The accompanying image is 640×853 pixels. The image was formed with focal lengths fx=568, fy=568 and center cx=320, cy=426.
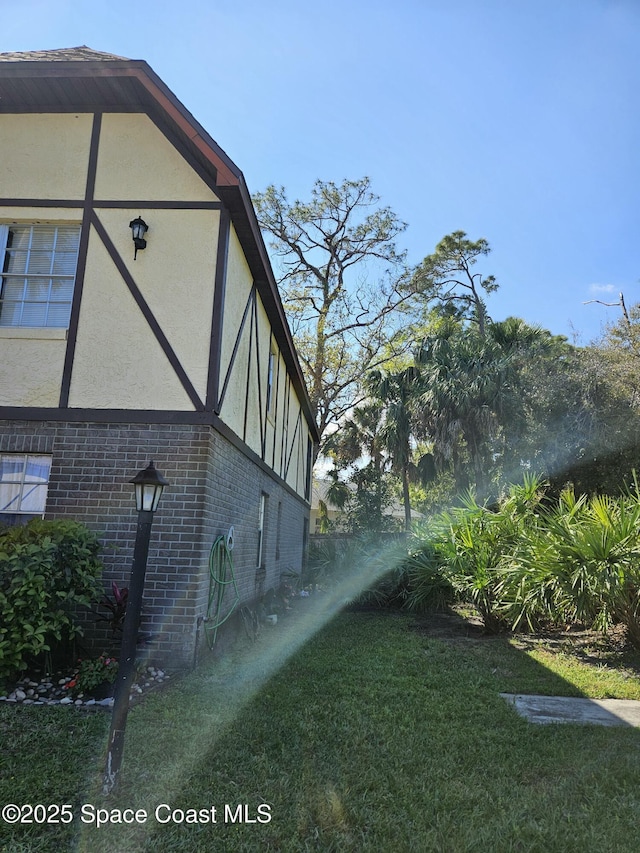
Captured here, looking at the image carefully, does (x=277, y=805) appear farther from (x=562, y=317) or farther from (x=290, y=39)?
(x=562, y=317)

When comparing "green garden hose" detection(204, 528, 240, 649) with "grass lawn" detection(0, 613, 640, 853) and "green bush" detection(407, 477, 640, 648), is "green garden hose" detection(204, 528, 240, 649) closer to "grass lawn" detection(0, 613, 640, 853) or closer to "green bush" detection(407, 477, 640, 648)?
"grass lawn" detection(0, 613, 640, 853)

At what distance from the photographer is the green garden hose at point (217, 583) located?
6.24 meters

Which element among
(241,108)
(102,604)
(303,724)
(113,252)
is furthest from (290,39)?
(303,724)

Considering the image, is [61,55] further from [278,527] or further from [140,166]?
[278,527]

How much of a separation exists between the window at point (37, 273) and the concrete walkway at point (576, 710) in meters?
6.13

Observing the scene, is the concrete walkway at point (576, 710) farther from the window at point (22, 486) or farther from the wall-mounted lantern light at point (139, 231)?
the wall-mounted lantern light at point (139, 231)

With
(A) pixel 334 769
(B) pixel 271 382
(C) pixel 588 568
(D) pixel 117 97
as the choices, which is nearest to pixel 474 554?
(C) pixel 588 568

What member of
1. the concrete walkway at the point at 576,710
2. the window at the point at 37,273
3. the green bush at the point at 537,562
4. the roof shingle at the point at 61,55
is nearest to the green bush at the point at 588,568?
the green bush at the point at 537,562

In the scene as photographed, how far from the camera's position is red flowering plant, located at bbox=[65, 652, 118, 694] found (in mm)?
4801

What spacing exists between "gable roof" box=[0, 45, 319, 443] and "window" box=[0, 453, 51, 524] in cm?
354

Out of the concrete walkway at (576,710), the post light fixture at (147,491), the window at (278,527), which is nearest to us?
the post light fixture at (147,491)

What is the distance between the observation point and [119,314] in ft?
20.5

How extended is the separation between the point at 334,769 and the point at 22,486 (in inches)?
173

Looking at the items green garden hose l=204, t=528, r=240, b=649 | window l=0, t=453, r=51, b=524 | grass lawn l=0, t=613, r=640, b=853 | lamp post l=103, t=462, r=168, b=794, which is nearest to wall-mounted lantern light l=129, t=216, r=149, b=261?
window l=0, t=453, r=51, b=524
